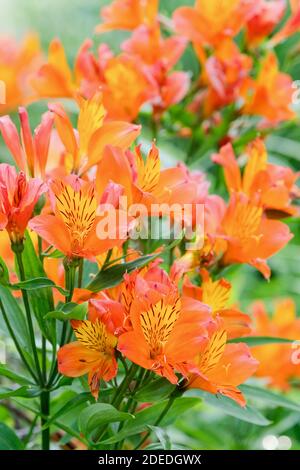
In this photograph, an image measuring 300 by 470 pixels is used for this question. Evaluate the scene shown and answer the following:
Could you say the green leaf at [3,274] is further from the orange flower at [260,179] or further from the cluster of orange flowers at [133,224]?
the orange flower at [260,179]

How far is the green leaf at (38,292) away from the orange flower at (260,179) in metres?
0.20

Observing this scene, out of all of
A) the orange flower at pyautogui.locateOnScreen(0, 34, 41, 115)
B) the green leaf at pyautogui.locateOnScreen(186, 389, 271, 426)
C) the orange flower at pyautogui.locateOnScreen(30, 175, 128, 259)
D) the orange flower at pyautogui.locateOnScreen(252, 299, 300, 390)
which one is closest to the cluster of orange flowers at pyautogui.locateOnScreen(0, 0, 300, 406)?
the orange flower at pyautogui.locateOnScreen(30, 175, 128, 259)

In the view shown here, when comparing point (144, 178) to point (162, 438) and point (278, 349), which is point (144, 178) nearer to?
point (162, 438)

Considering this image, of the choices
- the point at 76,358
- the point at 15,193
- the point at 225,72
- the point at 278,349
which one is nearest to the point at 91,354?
the point at 76,358

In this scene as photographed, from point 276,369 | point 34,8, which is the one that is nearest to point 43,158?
point 276,369

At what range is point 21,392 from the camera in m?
0.58

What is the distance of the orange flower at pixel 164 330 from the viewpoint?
53cm

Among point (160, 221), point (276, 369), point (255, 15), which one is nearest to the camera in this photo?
point (160, 221)

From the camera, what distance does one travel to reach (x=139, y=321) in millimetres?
534

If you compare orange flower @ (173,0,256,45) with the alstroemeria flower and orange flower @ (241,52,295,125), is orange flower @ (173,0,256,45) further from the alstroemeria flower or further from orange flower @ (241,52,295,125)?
the alstroemeria flower

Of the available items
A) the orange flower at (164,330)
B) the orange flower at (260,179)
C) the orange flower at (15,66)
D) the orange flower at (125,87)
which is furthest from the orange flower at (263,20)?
the orange flower at (15,66)

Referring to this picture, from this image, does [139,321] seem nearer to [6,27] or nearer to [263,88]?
[263,88]
